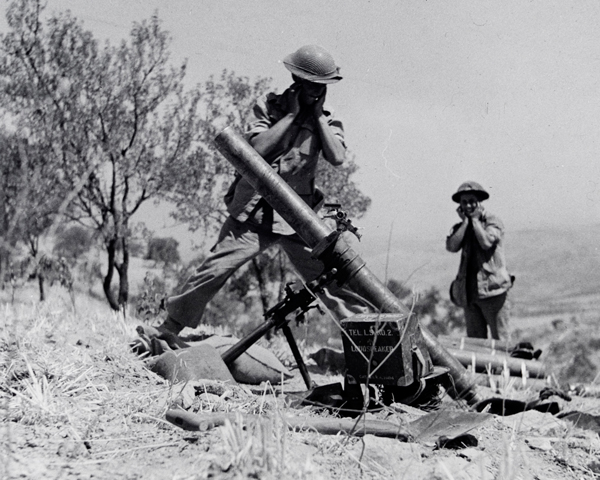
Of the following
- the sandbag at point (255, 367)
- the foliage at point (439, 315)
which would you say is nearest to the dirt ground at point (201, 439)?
the sandbag at point (255, 367)

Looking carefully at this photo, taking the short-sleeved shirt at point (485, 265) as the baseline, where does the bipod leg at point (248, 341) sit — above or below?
below

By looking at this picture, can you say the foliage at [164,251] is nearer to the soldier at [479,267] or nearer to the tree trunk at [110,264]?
the tree trunk at [110,264]

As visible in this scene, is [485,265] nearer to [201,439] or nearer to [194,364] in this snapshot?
[194,364]

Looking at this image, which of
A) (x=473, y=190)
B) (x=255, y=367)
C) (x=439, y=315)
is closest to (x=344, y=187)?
(x=439, y=315)

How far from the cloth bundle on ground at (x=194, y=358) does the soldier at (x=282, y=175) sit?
0.27m

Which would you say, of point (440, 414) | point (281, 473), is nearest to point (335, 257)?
point (440, 414)

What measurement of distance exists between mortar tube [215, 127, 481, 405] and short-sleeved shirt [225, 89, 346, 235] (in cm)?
98

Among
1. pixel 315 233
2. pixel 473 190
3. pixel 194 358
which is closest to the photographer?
pixel 315 233

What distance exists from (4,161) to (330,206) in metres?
12.1

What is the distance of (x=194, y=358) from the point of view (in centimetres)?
361

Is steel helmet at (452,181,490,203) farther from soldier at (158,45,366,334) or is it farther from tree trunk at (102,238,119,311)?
tree trunk at (102,238,119,311)

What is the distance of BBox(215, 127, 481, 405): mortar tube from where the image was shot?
11.0 feet

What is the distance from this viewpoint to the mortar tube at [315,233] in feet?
11.0

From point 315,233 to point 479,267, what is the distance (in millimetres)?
3563
